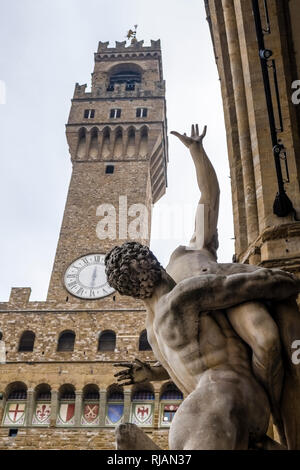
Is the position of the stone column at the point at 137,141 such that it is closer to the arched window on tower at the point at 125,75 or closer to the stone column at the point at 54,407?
the arched window on tower at the point at 125,75

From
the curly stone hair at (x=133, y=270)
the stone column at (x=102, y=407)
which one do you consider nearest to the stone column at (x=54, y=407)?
the stone column at (x=102, y=407)

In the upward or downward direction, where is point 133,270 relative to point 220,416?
upward

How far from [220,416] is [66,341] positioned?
2063cm

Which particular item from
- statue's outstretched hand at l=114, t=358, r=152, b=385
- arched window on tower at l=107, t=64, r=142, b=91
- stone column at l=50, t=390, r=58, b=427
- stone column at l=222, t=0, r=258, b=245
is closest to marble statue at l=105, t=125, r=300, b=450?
statue's outstretched hand at l=114, t=358, r=152, b=385

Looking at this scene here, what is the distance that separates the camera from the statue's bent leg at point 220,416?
2.25 m

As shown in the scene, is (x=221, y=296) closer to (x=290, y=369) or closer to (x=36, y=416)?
(x=290, y=369)

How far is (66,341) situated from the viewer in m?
22.5

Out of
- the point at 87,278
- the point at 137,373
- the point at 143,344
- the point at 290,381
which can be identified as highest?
the point at 87,278

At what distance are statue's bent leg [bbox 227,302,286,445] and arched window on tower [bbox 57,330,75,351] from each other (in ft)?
65.9

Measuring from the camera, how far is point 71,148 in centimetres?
3003

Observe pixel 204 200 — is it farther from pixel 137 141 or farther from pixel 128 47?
pixel 128 47

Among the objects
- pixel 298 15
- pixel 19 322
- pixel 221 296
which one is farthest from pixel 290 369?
pixel 19 322

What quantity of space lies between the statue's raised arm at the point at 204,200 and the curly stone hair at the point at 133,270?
1.48 feet

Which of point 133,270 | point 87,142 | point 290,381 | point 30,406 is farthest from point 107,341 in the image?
point 290,381
